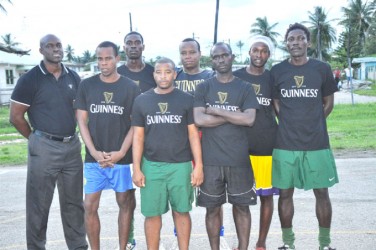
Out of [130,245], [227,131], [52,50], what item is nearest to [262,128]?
[227,131]

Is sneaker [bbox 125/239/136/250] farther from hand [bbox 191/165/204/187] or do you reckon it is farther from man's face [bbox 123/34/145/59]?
man's face [bbox 123/34/145/59]

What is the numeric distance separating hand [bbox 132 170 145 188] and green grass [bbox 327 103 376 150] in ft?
29.8

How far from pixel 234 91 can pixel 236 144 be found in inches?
20.9

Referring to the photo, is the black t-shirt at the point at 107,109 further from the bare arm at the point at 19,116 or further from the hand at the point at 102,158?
the bare arm at the point at 19,116

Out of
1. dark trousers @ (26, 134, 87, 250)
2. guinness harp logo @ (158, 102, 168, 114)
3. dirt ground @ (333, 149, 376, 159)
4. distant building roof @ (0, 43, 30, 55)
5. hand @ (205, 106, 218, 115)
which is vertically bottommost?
dirt ground @ (333, 149, 376, 159)

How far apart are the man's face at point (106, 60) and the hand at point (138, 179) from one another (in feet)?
3.62

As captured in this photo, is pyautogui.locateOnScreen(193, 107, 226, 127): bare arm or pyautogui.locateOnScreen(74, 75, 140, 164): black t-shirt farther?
pyautogui.locateOnScreen(74, 75, 140, 164): black t-shirt

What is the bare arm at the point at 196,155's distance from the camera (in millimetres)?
4785

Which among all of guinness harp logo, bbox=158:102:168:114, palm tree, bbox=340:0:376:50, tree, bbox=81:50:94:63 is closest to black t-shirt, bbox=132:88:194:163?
guinness harp logo, bbox=158:102:168:114

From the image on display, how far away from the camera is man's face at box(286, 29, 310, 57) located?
5.12 meters

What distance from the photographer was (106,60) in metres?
5.09

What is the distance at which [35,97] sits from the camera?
16.9 feet

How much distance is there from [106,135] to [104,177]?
1.49ft

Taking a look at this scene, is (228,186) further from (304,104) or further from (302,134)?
(304,104)
